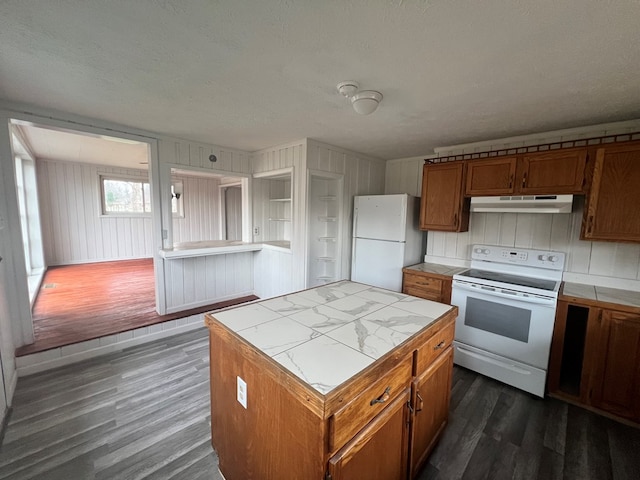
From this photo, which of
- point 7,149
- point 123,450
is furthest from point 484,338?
point 7,149

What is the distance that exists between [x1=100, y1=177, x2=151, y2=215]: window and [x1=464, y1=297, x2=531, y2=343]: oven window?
6.50m

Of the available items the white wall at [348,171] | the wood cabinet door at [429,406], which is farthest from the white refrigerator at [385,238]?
the wood cabinet door at [429,406]

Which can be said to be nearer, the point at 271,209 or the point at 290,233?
the point at 290,233

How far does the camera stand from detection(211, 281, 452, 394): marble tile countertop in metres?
1.01

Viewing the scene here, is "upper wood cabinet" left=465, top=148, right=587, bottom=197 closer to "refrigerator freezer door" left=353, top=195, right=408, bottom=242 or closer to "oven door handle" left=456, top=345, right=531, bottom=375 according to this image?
"refrigerator freezer door" left=353, top=195, right=408, bottom=242

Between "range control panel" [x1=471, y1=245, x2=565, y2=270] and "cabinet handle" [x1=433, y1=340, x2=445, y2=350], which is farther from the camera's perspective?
"range control panel" [x1=471, y1=245, x2=565, y2=270]

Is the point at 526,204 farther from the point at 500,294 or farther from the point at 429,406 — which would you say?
the point at 429,406

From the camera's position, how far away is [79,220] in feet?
18.7

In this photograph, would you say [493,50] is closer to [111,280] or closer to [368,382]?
[368,382]

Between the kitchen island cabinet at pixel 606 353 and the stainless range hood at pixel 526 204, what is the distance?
2.41 ft

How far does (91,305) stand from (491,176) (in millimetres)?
5049

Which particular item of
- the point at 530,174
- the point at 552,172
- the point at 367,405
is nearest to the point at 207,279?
the point at 367,405

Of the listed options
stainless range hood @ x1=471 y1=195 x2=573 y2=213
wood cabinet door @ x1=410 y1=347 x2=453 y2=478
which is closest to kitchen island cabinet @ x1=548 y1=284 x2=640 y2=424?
stainless range hood @ x1=471 y1=195 x2=573 y2=213

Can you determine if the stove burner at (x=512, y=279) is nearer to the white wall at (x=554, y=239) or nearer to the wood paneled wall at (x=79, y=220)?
the white wall at (x=554, y=239)
